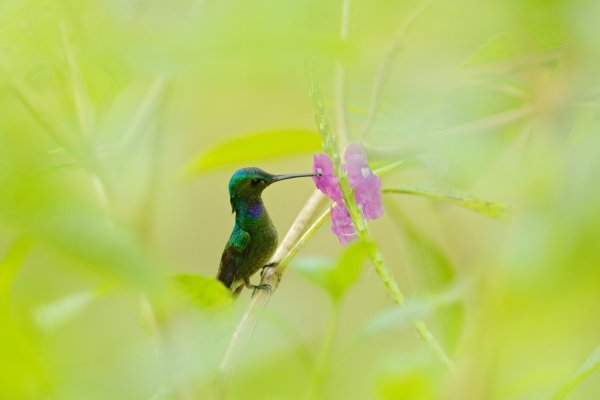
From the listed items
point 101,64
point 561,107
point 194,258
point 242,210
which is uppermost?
point 194,258

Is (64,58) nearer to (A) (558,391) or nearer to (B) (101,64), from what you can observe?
(B) (101,64)

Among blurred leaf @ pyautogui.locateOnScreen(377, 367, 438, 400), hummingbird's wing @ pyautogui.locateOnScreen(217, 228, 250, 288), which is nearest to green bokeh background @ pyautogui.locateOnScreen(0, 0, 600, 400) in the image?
blurred leaf @ pyautogui.locateOnScreen(377, 367, 438, 400)

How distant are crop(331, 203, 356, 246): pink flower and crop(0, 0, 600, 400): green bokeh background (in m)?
0.05

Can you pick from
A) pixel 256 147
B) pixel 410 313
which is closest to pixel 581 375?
pixel 410 313

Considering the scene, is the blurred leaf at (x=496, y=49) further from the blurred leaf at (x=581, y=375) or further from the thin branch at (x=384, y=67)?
the blurred leaf at (x=581, y=375)

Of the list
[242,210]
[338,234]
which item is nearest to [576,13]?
[338,234]

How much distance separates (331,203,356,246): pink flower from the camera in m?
0.60

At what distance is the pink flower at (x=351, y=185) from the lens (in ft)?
1.90

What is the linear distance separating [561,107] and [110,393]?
0.24 m

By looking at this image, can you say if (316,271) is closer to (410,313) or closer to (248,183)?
(410,313)

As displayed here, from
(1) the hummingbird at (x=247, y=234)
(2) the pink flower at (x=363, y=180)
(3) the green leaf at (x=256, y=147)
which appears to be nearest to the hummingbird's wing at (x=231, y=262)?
(1) the hummingbird at (x=247, y=234)

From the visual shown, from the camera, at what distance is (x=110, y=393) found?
36 cm

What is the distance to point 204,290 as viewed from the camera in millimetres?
376

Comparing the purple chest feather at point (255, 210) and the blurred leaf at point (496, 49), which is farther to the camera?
the purple chest feather at point (255, 210)
